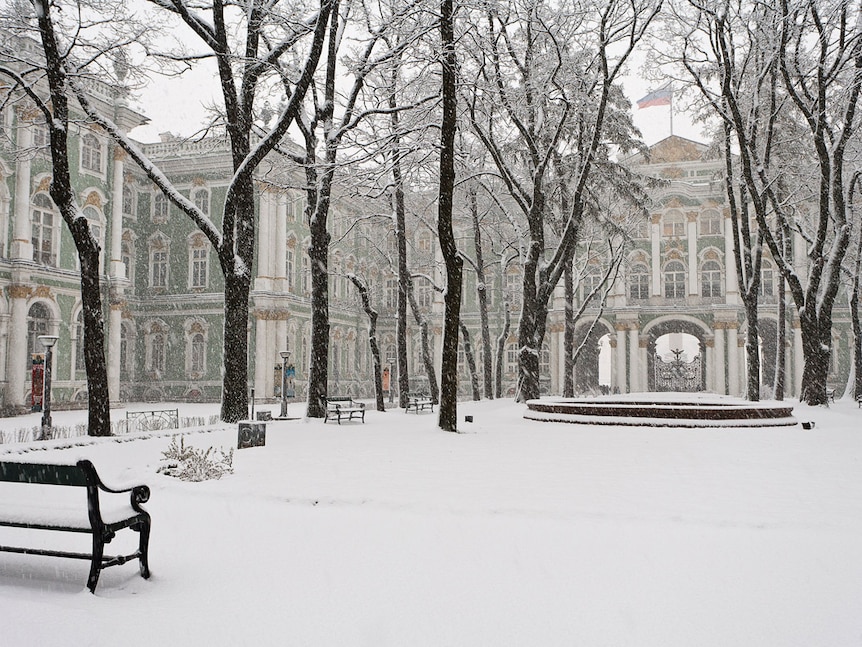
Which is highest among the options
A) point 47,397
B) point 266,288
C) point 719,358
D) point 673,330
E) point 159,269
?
point 159,269

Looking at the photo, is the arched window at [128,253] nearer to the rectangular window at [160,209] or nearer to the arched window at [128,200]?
the arched window at [128,200]

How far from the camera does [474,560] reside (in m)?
5.07

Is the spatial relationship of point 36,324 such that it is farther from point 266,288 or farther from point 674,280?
point 674,280

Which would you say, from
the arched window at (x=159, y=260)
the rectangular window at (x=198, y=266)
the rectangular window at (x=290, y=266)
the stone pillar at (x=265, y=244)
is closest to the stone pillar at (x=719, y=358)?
the rectangular window at (x=290, y=266)

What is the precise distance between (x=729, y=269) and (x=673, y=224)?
12.9 feet

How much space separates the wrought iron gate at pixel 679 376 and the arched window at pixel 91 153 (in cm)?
3180

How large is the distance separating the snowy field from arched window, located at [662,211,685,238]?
30.1 meters

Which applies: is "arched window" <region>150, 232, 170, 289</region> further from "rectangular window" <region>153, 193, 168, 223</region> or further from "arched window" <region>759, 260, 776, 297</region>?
"arched window" <region>759, 260, 776, 297</region>

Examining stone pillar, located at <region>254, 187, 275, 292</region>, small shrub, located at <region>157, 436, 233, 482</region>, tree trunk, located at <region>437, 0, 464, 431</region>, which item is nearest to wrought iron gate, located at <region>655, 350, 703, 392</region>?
stone pillar, located at <region>254, 187, 275, 292</region>

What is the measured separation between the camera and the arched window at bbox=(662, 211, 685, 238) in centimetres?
3781

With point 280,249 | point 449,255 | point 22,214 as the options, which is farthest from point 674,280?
point 22,214

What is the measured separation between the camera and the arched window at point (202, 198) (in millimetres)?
32594

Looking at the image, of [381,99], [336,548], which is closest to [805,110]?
[381,99]

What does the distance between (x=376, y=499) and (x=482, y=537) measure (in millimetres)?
1582
